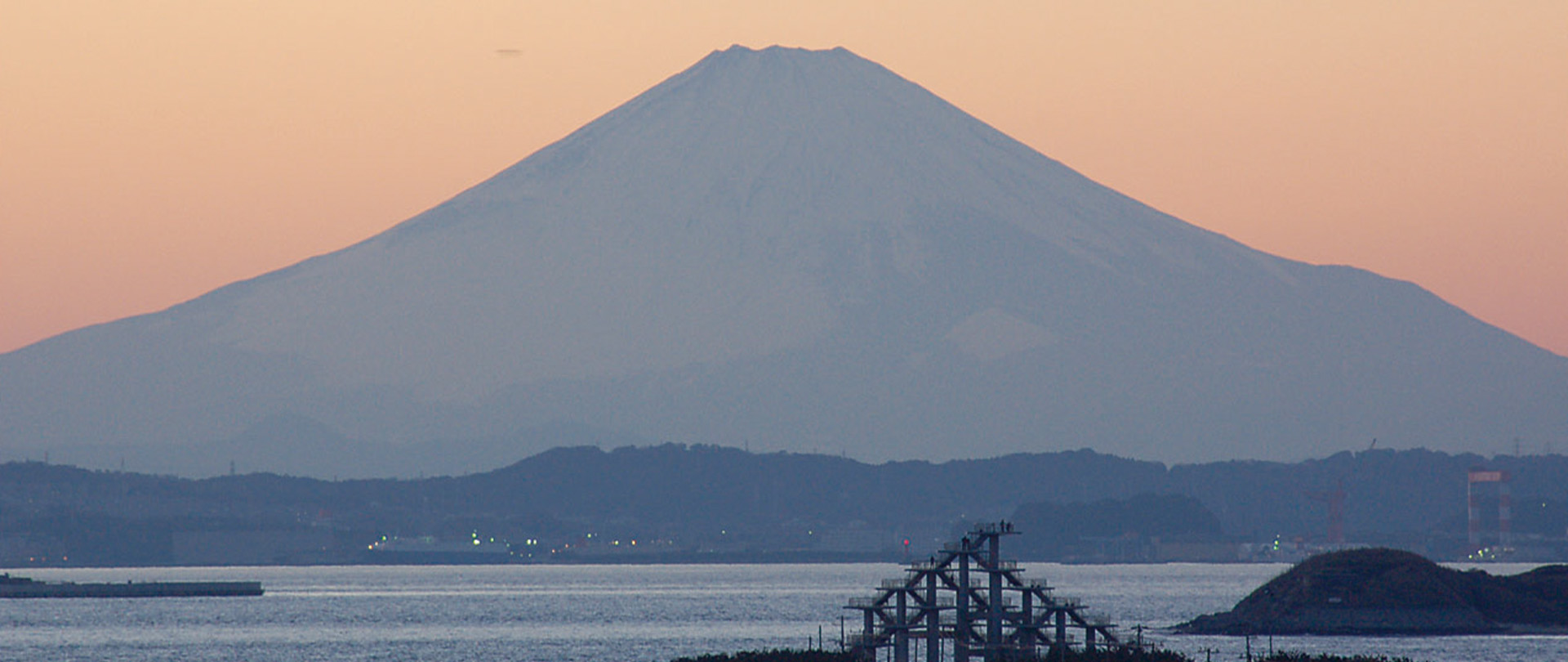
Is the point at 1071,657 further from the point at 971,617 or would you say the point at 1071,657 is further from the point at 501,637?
the point at 501,637

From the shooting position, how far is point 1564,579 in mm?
161625

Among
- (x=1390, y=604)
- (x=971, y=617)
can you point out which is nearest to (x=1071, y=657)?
(x=971, y=617)

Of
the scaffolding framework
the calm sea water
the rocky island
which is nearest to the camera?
the scaffolding framework

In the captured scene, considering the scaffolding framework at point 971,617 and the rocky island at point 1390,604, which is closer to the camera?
the scaffolding framework at point 971,617

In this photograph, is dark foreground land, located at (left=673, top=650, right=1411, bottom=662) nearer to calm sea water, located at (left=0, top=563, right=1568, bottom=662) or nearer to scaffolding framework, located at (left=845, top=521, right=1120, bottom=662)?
scaffolding framework, located at (left=845, top=521, right=1120, bottom=662)

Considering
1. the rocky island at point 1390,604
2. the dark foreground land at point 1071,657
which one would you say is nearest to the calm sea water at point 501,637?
the rocky island at point 1390,604

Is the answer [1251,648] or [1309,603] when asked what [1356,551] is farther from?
[1251,648]

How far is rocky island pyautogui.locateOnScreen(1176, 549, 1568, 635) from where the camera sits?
495 feet

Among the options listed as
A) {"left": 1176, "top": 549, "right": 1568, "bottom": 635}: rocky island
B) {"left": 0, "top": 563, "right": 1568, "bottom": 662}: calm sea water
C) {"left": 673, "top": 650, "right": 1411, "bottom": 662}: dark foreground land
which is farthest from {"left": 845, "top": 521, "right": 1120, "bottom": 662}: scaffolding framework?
{"left": 1176, "top": 549, "right": 1568, "bottom": 635}: rocky island

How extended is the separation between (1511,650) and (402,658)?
57460mm

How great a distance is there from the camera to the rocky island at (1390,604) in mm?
150750

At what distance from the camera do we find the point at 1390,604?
6014 inches

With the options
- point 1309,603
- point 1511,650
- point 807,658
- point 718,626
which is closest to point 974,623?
point 807,658

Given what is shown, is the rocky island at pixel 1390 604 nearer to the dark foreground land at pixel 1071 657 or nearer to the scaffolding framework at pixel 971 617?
the dark foreground land at pixel 1071 657
